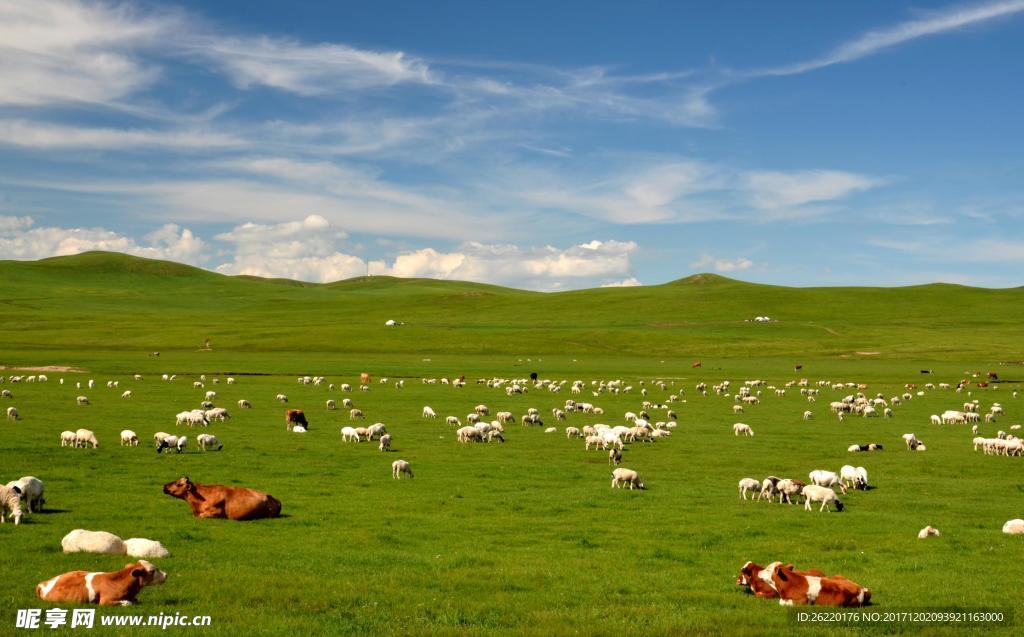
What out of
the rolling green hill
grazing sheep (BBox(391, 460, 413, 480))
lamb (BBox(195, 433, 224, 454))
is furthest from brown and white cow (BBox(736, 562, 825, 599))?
the rolling green hill

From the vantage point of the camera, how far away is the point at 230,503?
736 inches

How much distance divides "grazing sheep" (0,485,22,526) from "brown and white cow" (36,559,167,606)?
19.8 ft

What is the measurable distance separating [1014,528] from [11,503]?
22.2m

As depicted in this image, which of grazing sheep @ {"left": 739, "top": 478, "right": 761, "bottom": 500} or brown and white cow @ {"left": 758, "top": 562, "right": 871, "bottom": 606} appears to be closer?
brown and white cow @ {"left": 758, "top": 562, "right": 871, "bottom": 606}

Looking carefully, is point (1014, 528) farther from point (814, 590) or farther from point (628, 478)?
point (628, 478)

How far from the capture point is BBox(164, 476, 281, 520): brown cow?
61.1 feet

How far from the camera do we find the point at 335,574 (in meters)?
13.7

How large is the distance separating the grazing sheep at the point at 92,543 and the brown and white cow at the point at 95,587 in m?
2.59

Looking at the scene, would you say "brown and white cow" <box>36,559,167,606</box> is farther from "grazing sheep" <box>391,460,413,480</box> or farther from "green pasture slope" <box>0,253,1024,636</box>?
"grazing sheep" <box>391,460,413,480</box>

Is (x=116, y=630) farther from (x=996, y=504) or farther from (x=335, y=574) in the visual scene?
(x=996, y=504)

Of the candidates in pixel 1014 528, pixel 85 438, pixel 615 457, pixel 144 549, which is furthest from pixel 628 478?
pixel 85 438

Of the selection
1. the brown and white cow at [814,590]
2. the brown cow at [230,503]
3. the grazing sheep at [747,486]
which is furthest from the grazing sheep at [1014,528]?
the brown cow at [230,503]

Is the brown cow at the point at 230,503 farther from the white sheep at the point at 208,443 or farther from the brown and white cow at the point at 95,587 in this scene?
the white sheep at the point at 208,443

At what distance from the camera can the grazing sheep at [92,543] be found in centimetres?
1423
